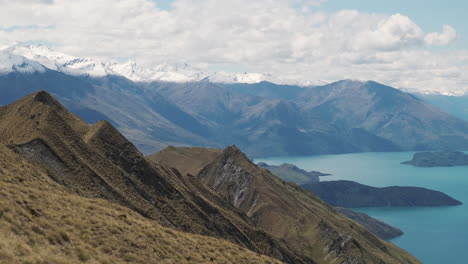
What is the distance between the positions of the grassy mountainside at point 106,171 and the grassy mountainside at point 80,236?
21968 millimetres

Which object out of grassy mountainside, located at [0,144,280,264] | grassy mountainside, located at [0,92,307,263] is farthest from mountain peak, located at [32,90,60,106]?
grassy mountainside, located at [0,144,280,264]

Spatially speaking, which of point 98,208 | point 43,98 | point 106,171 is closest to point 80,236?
point 98,208

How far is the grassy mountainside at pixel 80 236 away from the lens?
35.4 metres

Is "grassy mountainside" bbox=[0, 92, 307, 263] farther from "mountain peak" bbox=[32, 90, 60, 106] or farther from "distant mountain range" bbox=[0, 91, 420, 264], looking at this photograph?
"distant mountain range" bbox=[0, 91, 420, 264]

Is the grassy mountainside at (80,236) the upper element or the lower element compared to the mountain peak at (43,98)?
lower

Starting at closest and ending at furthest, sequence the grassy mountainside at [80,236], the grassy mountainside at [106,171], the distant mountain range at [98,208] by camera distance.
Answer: the grassy mountainside at [80,236] < the distant mountain range at [98,208] < the grassy mountainside at [106,171]

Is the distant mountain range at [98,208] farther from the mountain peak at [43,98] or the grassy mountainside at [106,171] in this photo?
the grassy mountainside at [106,171]

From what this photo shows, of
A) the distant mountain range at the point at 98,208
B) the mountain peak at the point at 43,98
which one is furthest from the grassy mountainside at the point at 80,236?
the mountain peak at the point at 43,98

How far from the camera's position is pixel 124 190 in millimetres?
88938

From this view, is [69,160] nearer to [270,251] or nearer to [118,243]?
[118,243]

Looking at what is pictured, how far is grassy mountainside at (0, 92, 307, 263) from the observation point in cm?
8112

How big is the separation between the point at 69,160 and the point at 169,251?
141ft

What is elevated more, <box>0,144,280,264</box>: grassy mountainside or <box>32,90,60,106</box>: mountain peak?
<box>32,90,60,106</box>: mountain peak

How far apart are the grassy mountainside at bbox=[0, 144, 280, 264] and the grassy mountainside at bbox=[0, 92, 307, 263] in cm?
2197
